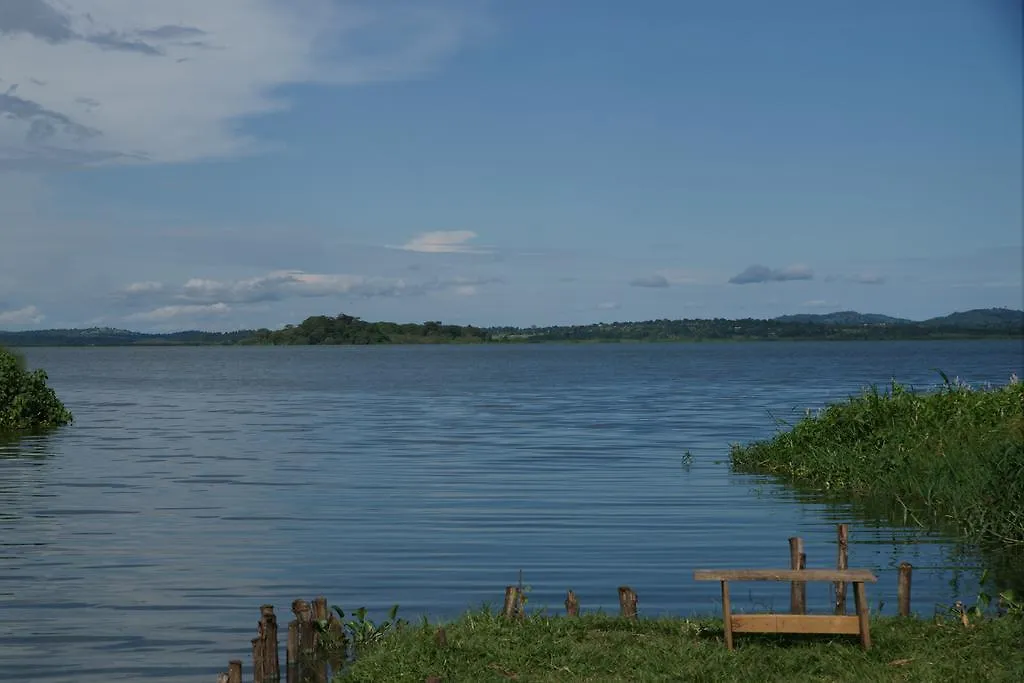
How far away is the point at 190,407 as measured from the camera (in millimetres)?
82750

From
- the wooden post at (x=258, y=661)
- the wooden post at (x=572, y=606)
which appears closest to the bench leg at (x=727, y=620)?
the wooden post at (x=572, y=606)

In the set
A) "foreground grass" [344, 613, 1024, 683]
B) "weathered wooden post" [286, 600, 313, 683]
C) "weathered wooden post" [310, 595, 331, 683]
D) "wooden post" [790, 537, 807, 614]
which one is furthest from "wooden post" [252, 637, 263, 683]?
"wooden post" [790, 537, 807, 614]

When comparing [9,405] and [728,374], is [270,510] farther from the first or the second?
[728,374]

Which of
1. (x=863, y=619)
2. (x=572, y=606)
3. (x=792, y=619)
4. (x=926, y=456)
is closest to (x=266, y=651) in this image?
(x=572, y=606)

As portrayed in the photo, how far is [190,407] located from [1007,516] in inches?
2572

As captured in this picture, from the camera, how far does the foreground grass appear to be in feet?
45.7

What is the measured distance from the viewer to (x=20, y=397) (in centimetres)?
5528

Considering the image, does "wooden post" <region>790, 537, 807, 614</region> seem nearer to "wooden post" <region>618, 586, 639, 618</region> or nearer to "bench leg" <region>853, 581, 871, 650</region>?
"bench leg" <region>853, 581, 871, 650</region>

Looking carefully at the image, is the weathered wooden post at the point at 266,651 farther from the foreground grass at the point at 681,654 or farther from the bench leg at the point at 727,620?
the bench leg at the point at 727,620

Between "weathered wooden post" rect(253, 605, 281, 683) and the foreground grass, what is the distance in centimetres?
100

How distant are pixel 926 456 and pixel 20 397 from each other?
3943cm

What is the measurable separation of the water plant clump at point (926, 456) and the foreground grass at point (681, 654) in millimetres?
9706

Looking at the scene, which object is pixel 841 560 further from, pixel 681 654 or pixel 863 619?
pixel 681 654

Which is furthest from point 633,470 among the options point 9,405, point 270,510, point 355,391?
point 355,391
